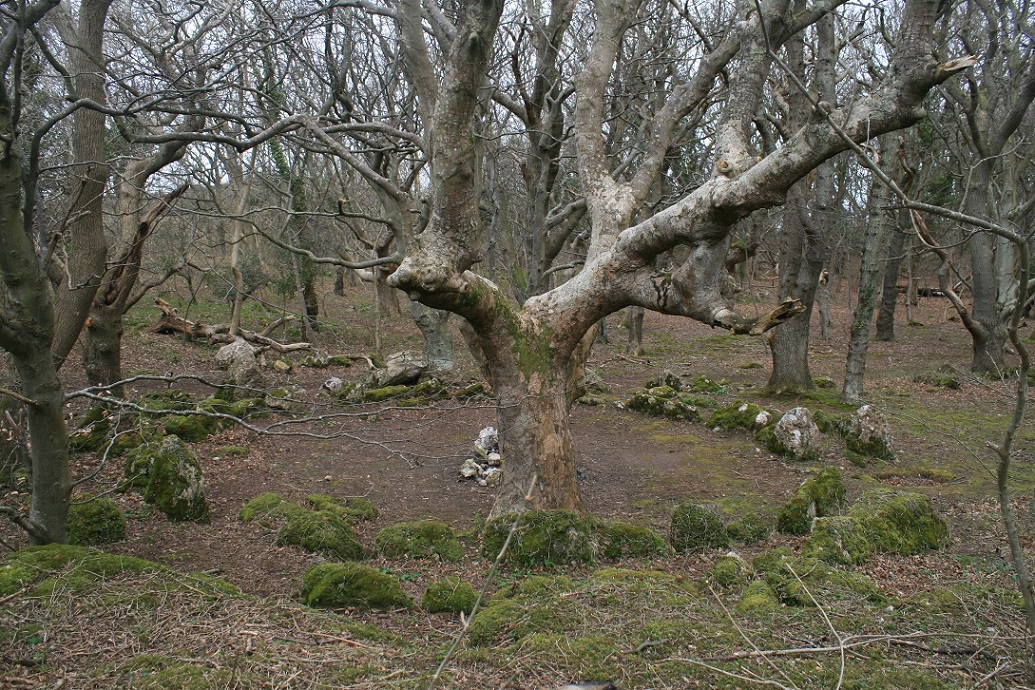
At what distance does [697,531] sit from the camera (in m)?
5.68

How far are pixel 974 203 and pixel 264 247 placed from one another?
16724 mm

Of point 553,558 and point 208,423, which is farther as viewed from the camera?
point 208,423

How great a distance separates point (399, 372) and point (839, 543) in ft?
28.7

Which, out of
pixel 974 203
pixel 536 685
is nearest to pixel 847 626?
pixel 536 685

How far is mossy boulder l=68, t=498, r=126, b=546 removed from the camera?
5242 millimetres

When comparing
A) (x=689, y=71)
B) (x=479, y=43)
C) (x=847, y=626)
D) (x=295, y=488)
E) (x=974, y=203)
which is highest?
(x=689, y=71)

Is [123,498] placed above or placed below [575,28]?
below

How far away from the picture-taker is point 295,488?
744 centimetres

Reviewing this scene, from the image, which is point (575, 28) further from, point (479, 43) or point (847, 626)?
point (847, 626)

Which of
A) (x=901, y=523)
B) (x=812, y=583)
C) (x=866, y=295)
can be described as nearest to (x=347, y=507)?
(x=812, y=583)

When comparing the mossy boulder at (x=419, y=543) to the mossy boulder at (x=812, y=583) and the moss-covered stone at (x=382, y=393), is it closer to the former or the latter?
the mossy boulder at (x=812, y=583)

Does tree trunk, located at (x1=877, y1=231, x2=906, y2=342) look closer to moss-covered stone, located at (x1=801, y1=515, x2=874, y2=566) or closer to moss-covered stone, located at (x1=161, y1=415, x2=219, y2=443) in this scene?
moss-covered stone, located at (x1=801, y1=515, x2=874, y2=566)

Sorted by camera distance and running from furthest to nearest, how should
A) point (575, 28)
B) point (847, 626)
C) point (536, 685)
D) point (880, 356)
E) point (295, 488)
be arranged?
point (880, 356) → point (575, 28) → point (295, 488) → point (847, 626) → point (536, 685)

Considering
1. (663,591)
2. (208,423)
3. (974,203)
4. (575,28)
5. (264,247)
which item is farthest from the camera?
(264,247)
